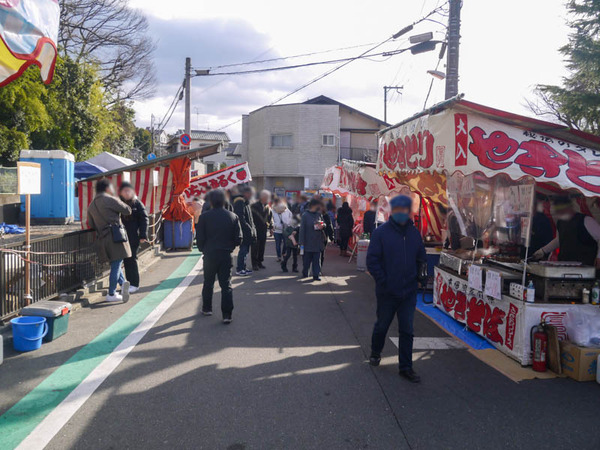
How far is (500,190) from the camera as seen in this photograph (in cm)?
695

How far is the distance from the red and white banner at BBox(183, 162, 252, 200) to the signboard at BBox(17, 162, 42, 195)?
7.28 meters

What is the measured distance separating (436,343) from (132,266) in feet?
17.9

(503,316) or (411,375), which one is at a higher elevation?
(503,316)

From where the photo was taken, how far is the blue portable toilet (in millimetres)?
19906

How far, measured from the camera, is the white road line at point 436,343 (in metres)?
5.94

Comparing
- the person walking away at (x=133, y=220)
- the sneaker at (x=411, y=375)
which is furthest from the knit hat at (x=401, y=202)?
the person walking away at (x=133, y=220)

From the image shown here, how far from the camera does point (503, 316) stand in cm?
572

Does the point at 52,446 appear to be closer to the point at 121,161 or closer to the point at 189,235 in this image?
the point at 189,235

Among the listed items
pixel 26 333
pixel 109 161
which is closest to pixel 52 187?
pixel 109 161

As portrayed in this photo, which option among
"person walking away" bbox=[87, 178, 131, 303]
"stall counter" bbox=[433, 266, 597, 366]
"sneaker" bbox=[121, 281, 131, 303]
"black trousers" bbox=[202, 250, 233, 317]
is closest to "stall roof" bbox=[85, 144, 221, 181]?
"person walking away" bbox=[87, 178, 131, 303]

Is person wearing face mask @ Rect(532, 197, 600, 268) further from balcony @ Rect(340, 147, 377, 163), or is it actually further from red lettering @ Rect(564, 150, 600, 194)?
balcony @ Rect(340, 147, 377, 163)

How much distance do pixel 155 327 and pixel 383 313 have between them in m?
3.29

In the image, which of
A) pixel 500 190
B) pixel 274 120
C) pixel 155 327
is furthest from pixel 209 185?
pixel 274 120

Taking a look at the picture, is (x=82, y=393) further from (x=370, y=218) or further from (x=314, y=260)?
(x=370, y=218)
